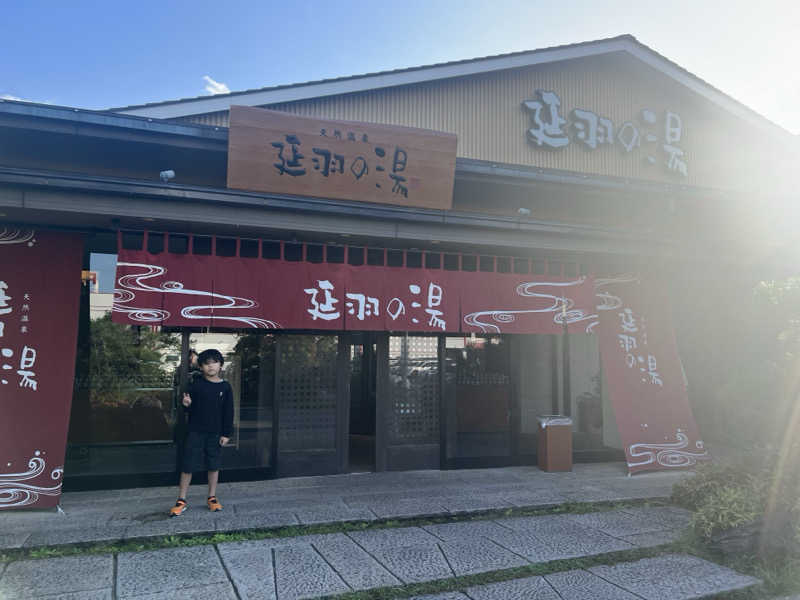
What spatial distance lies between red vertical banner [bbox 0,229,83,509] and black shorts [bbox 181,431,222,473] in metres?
1.52

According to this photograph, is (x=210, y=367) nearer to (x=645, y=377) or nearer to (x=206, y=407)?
(x=206, y=407)

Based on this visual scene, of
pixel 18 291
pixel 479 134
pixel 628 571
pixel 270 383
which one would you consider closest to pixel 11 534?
pixel 18 291

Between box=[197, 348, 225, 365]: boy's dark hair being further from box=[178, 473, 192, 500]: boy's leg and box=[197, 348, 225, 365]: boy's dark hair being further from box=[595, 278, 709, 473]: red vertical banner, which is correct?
box=[595, 278, 709, 473]: red vertical banner

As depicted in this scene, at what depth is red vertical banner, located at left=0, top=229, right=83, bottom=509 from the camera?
6.40 m

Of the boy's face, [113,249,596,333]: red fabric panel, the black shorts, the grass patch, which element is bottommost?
the grass patch

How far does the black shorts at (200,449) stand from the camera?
6.55 metres

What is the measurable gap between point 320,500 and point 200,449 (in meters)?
1.71

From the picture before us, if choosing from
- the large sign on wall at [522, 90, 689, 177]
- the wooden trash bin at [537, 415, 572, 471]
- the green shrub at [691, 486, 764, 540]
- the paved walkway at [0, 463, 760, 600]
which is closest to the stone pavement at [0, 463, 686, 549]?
the paved walkway at [0, 463, 760, 600]

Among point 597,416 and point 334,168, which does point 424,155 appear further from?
point 597,416

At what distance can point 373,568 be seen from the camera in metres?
5.08

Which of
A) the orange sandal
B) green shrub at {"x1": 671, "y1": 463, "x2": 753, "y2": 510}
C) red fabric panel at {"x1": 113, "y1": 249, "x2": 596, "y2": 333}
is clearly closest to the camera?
the orange sandal

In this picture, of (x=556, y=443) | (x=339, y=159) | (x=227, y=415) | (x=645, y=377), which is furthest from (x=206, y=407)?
(x=645, y=377)

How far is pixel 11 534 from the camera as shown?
18.4 feet

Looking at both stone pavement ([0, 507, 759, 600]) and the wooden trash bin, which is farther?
the wooden trash bin
